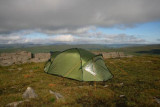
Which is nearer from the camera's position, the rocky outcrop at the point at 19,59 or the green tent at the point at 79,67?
the green tent at the point at 79,67

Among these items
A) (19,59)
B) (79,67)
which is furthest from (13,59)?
(79,67)

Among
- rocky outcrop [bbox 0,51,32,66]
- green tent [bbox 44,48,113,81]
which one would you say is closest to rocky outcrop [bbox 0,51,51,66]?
rocky outcrop [bbox 0,51,32,66]

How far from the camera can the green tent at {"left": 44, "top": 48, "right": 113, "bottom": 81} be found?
1216 cm

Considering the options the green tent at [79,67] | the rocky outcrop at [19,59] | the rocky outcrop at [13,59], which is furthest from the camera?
the rocky outcrop at [19,59]

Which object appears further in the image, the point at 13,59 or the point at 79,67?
the point at 13,59

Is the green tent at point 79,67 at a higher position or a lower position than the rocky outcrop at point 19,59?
higher

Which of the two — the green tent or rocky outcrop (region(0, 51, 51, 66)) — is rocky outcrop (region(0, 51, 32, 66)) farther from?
the green tent

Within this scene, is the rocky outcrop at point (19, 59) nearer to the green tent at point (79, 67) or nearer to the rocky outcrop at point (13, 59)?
the rocky outcrop at point (13, 59)

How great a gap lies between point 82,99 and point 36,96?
9.95 feet

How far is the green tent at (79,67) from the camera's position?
12164 millimetres

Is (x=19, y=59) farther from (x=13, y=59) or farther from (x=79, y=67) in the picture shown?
(x=79, y=67)

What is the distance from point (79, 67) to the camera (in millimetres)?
12602

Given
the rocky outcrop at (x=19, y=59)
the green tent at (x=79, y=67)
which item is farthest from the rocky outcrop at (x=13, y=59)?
the green tent at (x=79, y=67)

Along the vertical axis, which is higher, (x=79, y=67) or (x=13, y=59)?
(x=79, y=67)
